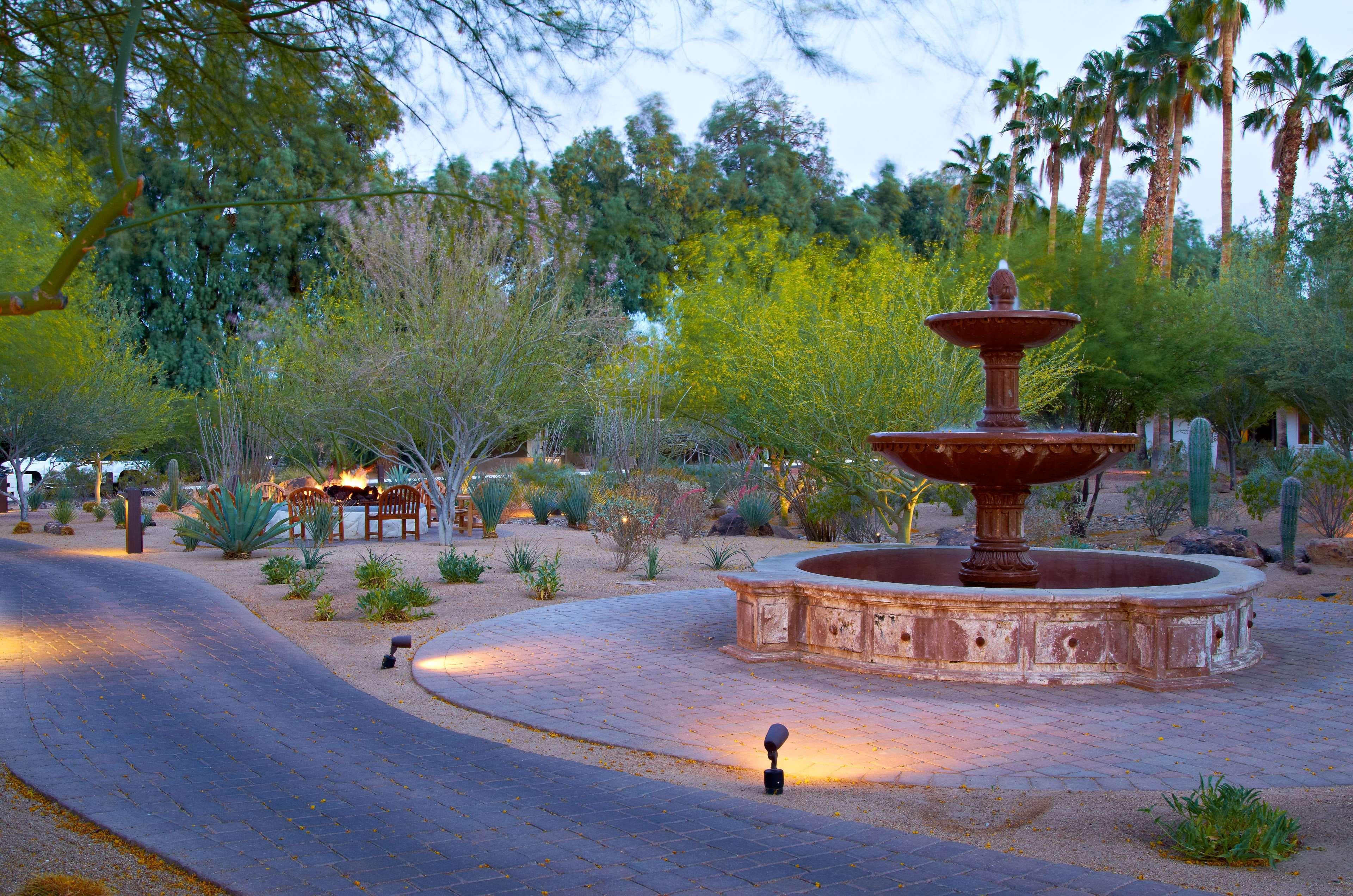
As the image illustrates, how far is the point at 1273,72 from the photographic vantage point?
33.2 meters

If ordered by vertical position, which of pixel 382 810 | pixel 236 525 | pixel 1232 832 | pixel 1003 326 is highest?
pixel 1003 326

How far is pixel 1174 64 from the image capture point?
33.8 metres

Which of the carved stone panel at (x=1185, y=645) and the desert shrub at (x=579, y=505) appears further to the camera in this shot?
the desert shrub at (x=579, y=505)

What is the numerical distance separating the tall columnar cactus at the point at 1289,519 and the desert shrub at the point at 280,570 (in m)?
12.6

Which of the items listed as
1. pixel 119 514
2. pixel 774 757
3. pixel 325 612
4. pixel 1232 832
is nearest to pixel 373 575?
pixel 325 612

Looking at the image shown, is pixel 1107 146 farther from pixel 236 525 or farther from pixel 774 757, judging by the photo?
pixel 774 757

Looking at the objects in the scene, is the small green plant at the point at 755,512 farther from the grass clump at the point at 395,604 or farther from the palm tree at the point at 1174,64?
the palm tree at the point at 1174,64

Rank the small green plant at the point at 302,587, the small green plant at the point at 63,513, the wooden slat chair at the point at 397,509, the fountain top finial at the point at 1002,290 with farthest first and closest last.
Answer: the small green plant at the point at 63,513, the wooden slat chair at the point at 397,509, the small green plant at the point at 302,587, the fountain top finial at the point at 1002,290

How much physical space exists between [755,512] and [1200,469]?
24.5ft

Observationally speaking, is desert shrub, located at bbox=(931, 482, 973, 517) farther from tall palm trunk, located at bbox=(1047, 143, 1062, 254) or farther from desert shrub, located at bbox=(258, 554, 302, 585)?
tall palm trunk, located at bbox=(1047, 143, 1062, 254)

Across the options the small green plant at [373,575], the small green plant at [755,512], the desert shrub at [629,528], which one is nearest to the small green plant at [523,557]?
the desert shrub at [629,528]

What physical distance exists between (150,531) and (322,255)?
17.7 metres

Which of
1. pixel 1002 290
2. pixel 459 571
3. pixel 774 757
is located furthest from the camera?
pixel 459 571

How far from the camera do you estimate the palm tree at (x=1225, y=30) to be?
31781 mm
